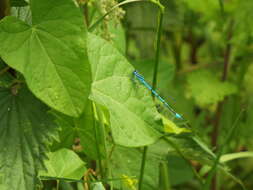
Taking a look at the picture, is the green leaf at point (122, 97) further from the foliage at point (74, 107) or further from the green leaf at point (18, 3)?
the green leaf at point (18, 3)

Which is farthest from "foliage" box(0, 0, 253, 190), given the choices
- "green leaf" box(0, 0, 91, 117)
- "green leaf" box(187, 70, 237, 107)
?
"green leaf" box(187, 70, 237, 107)

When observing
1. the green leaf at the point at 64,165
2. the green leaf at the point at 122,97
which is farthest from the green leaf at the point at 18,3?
the green leaf at the point at 64,165

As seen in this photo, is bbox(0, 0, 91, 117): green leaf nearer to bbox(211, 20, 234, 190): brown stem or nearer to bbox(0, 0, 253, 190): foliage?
bbox(0, 0, 253, 190): foliage

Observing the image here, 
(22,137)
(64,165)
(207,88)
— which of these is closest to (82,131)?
(64,165)

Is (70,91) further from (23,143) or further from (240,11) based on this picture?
(240,11)

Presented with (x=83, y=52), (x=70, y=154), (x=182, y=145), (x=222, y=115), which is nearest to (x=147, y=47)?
(x=222, y=115)

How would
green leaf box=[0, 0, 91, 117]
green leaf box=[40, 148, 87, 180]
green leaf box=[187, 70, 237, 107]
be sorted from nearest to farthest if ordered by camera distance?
green leaf box=[0, 0, 91, 117] < green leaf box=[40, 148, 87, 180] < green leaf box=[187, 70, 237, 107]

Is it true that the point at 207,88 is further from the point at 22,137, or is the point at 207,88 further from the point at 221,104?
the point at 22,137
